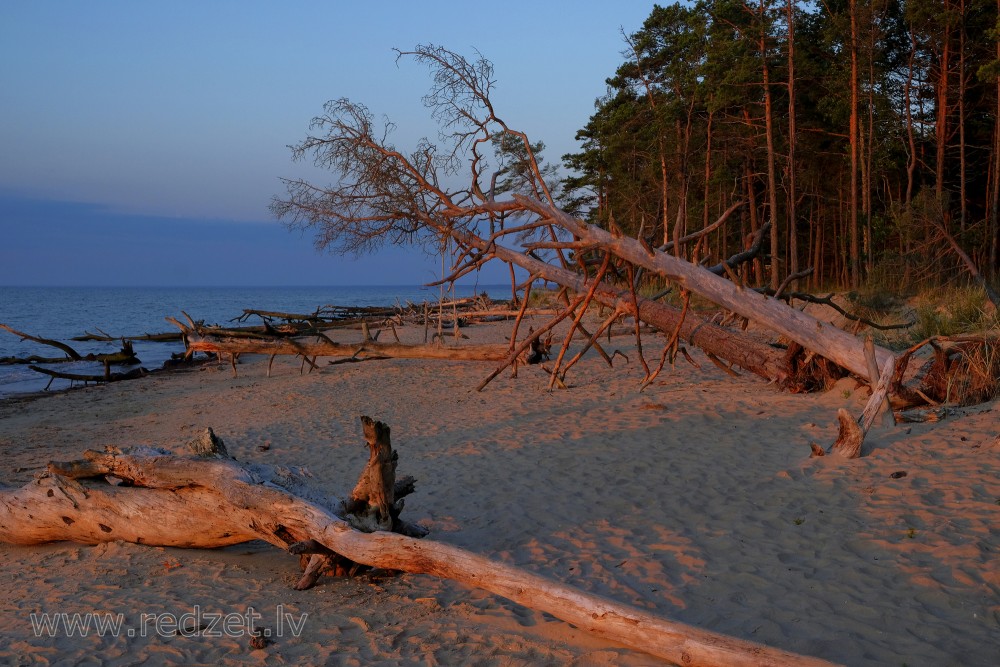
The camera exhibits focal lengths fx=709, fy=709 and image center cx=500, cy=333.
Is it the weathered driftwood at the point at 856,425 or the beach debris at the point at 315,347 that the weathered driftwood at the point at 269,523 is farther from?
the beach debris at the point at 315,347

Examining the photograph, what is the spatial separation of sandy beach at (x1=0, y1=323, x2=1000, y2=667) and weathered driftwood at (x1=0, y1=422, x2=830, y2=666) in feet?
0.59

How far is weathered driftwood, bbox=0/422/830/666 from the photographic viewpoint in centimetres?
321

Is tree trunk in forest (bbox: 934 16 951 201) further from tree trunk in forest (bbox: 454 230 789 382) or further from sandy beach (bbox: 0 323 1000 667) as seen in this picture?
sandy beach (bbox: 0 323 1000 667)

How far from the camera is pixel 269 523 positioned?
452 cm

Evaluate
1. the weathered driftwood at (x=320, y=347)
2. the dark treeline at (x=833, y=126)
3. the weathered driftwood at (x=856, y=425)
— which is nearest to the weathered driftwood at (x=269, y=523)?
the weathered driftwood at (x=856, y=425)

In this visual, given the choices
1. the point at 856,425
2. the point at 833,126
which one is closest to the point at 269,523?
the point at 856,425

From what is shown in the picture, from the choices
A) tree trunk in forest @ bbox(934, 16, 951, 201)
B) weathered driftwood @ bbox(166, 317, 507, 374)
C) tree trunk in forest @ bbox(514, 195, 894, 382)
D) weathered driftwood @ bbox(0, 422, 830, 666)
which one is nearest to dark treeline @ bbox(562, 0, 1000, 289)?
tree trunk in forest @ bbox(934, 16, 951, 201)

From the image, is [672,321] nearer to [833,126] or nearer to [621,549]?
[621,549]

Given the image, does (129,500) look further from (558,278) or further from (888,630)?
(558,278)

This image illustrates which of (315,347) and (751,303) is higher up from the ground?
(751,303)

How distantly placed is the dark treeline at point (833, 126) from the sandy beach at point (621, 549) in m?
8.37

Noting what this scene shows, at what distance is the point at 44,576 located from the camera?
467cm

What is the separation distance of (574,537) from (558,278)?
5.77 metres

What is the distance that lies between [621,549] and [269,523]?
2.33 metres
